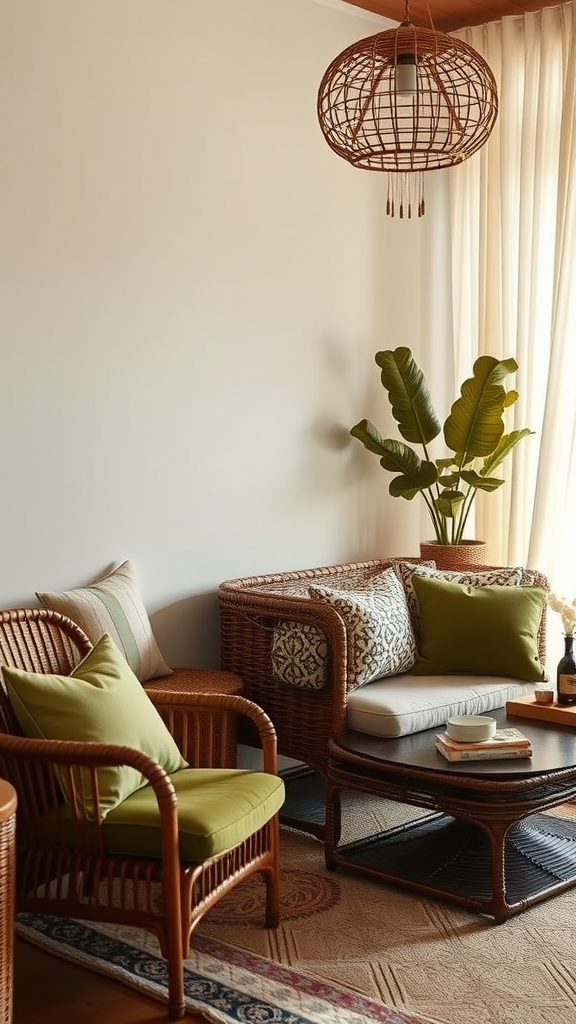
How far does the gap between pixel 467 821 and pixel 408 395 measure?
1.92 metres

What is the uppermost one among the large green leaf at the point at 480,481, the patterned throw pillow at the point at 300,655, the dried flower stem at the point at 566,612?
the large green leaf at the point at 480,481

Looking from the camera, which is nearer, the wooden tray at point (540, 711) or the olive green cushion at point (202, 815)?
the olive green cushion at point (202, 815)

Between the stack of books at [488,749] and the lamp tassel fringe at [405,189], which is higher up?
the lamp tassel fringe at [405,189]

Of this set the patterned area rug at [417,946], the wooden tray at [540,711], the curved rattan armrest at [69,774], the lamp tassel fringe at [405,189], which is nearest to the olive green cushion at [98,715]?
the curved rattan armrest at [69,774]

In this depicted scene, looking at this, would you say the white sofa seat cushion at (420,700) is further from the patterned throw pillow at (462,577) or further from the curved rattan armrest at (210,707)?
the curved rattan armrest at (210,707)

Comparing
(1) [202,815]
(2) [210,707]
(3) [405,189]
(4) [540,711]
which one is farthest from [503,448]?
(1) [202,815]

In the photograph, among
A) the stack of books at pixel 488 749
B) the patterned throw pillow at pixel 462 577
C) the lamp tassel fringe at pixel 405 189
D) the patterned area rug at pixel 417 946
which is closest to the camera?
the patterned area rug at pixel 417 946

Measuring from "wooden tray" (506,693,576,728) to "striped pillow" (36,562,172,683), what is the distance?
3.72 feet

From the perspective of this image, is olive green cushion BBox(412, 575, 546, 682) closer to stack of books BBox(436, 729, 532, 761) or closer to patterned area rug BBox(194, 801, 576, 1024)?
stack of books BBox(436, 729, 532, 761)

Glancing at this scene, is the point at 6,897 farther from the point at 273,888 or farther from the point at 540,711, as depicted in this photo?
the point at 540,711

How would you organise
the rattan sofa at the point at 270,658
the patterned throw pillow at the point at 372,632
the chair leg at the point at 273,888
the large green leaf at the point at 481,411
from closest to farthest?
the chair leg at the point at 273,888 → the rattan sofa at the point at 270,658 → the patterned throw pillow at the point at 372,632 → the large green leaf at the point at 481,411

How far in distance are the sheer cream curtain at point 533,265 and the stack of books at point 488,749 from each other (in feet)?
5.02

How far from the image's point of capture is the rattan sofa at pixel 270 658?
3.60 m

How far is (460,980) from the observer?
2.78 m
